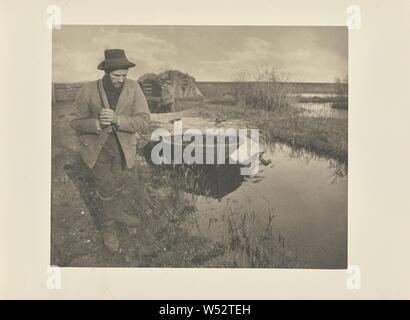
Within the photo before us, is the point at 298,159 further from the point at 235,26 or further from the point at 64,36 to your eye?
the point at 64,36

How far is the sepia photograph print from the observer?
3717 millimetres

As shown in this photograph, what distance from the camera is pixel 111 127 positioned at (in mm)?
3732

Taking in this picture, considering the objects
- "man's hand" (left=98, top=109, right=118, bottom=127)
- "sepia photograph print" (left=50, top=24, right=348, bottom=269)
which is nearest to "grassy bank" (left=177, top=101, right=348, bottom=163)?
"sepia photograph print" (left=50, top=24, right=348, bottom=269)

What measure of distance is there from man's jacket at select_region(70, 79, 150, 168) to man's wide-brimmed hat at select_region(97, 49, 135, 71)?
4.4 inches

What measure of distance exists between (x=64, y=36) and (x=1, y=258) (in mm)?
1622

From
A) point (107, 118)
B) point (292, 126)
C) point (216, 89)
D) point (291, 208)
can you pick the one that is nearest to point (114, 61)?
point (107, 118)

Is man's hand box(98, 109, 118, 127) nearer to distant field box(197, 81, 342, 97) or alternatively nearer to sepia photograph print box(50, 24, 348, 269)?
sepia photograph print box(50, 24, 348, 269)

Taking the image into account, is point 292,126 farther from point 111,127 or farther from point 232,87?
point 111,127

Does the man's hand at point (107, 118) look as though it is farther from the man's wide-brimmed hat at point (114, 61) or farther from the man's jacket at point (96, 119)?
the man's wide-brimmed hat at point (114, 61)

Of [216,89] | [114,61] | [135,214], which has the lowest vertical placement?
[135,214]

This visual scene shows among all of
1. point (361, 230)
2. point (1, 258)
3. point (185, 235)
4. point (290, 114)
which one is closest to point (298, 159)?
point (290, 114)

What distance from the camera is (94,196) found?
3.74 metres

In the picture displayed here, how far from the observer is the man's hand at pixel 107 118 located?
3729mm

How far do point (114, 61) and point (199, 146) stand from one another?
846 mm
